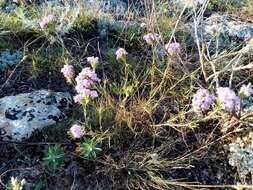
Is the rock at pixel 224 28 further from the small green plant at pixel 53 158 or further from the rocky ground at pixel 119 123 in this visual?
the small green plant at pixel 53 158

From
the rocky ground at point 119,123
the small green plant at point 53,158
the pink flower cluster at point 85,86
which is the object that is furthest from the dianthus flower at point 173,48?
the small green plant at point 53,158

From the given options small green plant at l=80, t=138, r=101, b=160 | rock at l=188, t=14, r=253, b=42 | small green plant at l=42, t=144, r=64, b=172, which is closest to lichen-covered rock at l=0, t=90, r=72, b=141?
small green plant at l=42, t=144, r=64, b=172

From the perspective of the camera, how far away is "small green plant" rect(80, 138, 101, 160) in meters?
2.68

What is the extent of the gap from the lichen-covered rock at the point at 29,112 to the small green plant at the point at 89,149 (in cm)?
37

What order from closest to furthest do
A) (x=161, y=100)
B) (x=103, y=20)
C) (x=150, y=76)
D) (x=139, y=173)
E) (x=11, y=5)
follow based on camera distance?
(x=139, y=173) < (x=161, y=100) < (x=150, y=76) < (x=103, y=20) < (x=11, y=5)

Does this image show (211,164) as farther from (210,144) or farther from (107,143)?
(107,143)

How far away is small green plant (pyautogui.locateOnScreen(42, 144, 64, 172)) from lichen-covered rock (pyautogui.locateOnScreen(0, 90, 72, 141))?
0.27 m

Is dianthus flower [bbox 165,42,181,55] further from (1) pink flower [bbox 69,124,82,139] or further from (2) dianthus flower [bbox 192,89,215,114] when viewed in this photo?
(1) pink flower [bbox 69,124,82,139]

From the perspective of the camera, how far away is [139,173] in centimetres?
276

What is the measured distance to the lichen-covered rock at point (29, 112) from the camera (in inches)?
115

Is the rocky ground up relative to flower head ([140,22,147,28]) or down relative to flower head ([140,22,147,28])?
down

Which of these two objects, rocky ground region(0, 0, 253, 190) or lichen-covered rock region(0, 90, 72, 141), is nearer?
rocky ground region(0, 0, 253, 190)

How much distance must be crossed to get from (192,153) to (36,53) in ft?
4.80

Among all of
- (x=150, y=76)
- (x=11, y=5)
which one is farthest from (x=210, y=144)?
(x=11, y=5)
